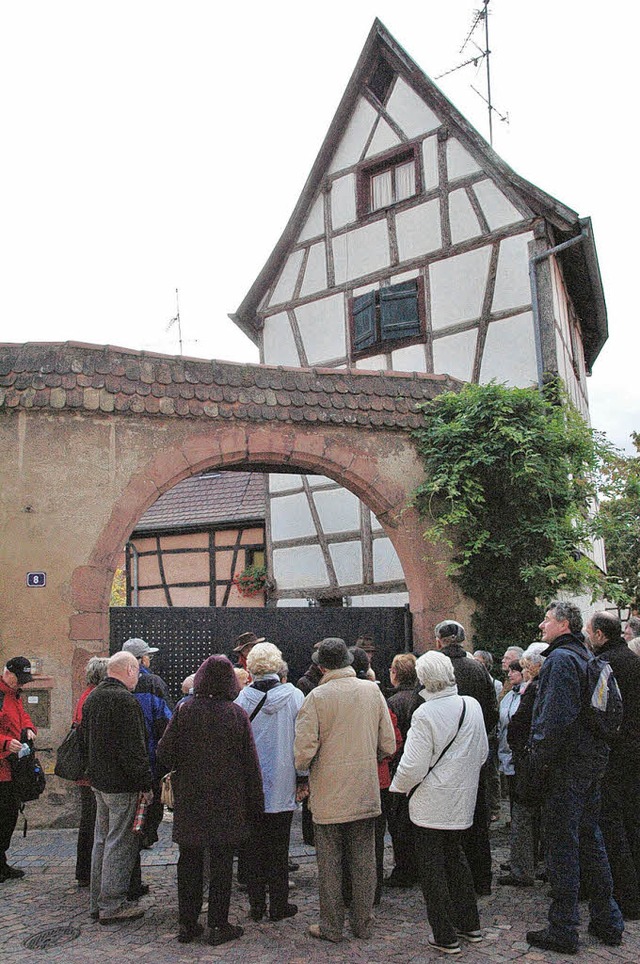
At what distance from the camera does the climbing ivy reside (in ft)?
31.9

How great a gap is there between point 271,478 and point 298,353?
218cm

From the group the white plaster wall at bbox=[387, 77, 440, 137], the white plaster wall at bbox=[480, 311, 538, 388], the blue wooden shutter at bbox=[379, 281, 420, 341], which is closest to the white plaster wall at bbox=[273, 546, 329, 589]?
the blue wooden shutter at bbox=[379, 281, 420, 341]

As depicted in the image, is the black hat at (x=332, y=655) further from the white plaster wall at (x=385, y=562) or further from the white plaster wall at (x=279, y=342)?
the white plaster wall at (x=279, y=342)

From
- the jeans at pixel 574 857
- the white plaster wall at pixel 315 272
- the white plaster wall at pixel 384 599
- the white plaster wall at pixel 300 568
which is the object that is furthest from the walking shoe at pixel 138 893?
the white plaster wall at pixel 315 272

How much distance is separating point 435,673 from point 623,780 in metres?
1.48

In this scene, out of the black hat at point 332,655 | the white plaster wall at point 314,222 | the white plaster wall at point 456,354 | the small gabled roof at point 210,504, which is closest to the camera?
the black hat at point 332,655

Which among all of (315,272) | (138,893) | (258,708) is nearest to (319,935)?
(258,708)

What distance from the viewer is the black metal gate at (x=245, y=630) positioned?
356 inches

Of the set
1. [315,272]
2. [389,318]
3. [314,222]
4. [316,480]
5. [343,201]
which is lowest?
[316,480]

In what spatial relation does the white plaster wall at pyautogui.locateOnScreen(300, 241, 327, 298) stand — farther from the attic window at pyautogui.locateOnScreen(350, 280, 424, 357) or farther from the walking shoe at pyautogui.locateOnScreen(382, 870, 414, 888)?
the walking shoe at pyautogui.locateOnScreen(382, 870, 414, 888)

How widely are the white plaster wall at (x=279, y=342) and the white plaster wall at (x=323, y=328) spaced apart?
0.26 meters

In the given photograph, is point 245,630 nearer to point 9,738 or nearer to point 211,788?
point 9,738

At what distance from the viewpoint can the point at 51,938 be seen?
4.96 m

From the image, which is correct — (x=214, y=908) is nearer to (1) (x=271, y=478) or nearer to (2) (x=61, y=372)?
(2) (x=61, y=372)
